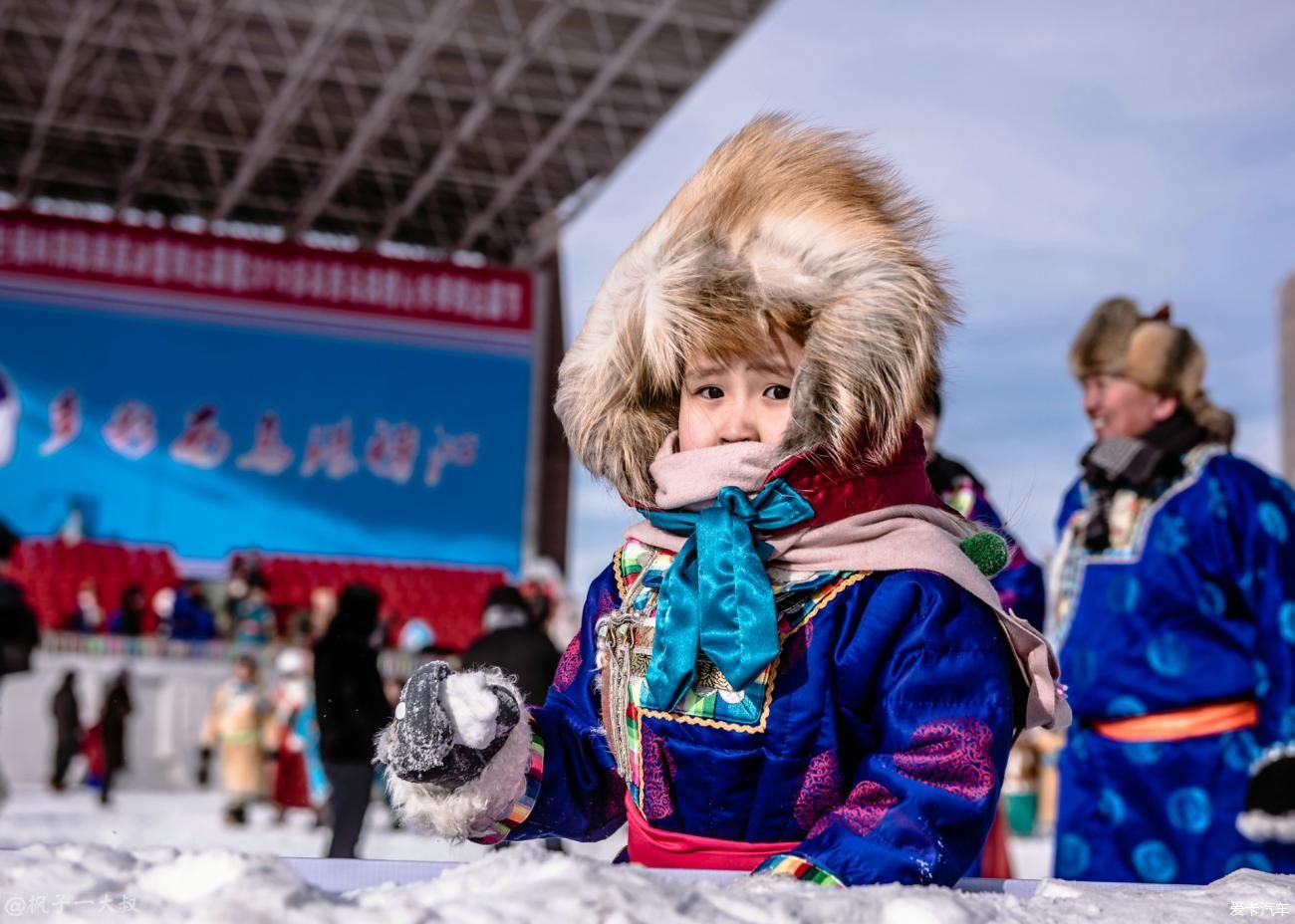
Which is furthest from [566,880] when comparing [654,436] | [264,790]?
[264,790]

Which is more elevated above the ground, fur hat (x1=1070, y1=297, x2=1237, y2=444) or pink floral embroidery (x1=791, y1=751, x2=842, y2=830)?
fur hat (x1=1070, y1=297, x2=1237, y2=444)

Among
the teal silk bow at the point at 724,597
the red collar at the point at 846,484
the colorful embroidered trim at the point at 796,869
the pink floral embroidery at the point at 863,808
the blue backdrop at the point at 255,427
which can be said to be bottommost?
the colorful embroidered trim at the point at 796,869

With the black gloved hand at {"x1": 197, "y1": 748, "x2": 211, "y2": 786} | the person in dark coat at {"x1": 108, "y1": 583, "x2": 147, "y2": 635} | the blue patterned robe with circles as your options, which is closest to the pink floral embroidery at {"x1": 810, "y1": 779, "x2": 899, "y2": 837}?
the blue patterned robe with circles

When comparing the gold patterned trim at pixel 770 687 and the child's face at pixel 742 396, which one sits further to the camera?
the child's face at pixel 742 396

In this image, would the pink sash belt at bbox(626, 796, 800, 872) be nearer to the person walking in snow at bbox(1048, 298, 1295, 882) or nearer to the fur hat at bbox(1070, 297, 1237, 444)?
the person walking in snow at bbox(1048, 298, 1295, 882)

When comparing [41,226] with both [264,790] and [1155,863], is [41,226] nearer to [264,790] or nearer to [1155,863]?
[264,790]

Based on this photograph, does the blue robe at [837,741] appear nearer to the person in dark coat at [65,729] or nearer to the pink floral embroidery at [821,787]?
the pink floral embroidery at [821,787]

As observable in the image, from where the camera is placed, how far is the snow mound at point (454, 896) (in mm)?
757

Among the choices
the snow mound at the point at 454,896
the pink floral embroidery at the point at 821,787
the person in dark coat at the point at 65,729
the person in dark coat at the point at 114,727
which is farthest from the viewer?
the person in dark coat at the point at 65,729

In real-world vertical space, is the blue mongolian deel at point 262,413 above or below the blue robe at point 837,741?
above

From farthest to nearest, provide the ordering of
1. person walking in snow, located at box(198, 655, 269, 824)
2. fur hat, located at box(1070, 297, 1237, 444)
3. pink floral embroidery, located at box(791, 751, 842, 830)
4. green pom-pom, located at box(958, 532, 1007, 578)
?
person walking in snow, located at box(198, 655, 269, 824) → fur hat, located at box(1070, 297, 1237, 444) → green pom-pom, located at box(958, 532, 1007, 578) → pink floral embroidery, located at box(791, 751, 842, 830)

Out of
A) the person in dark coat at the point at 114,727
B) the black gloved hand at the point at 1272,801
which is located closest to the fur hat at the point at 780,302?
the black gloved hand at the point at 1272,801

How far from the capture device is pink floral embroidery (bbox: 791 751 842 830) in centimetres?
127

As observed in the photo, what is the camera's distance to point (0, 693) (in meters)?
10.7
